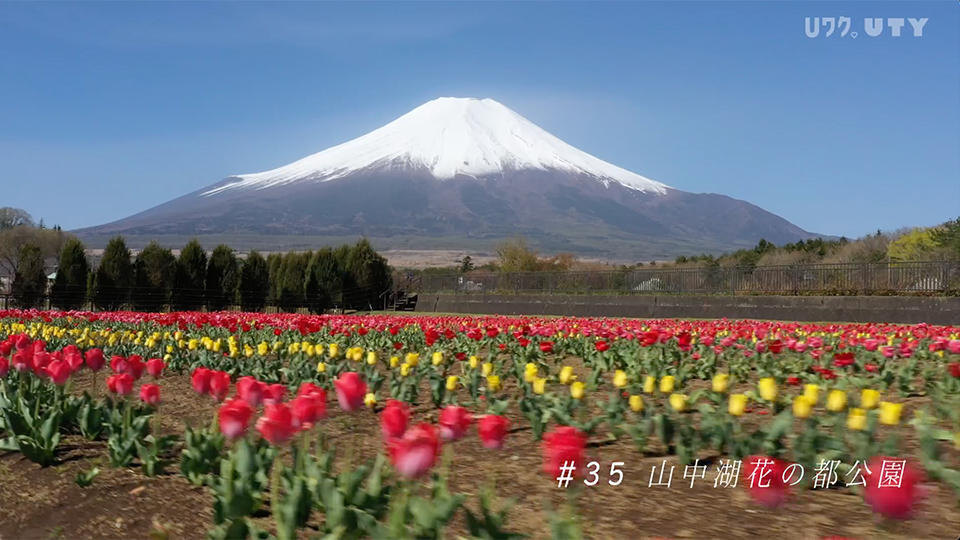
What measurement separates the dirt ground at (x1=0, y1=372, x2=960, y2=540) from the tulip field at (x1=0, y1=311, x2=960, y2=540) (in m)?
0.01

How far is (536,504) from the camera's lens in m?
3.31

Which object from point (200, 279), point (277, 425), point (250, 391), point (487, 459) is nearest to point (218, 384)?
point (250, 391)

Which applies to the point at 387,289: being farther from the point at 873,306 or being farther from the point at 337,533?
the point at 337,533

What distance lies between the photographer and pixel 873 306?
19438 millimetres

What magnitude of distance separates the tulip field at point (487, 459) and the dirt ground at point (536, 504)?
12 mm

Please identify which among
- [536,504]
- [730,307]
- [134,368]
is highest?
[134,368]

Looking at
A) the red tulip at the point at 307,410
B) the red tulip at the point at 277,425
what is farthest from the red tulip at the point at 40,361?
the red tulip at the point at 277,425

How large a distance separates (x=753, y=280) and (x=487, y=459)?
901 inches

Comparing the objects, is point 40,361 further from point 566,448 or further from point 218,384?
point 566,448

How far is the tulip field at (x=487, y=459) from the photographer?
264 cm

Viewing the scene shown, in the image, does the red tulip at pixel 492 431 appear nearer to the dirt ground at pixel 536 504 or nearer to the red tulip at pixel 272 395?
the dirt ground at pixel 536 504

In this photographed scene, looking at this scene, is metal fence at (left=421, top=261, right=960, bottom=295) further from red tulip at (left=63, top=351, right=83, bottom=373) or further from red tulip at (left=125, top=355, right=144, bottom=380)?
red tulip at (left=63, top=351, right=83, bottom=373)

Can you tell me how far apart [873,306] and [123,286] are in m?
25.8

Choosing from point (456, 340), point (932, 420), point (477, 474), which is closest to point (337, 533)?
point (477, 474)
